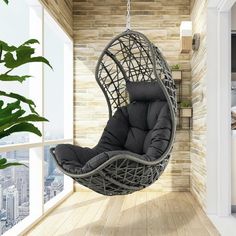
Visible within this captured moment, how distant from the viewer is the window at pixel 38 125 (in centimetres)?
311

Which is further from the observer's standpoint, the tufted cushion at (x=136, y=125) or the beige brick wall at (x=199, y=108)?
the beige brick wall at (x=199, y=108)

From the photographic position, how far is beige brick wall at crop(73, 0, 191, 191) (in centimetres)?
530

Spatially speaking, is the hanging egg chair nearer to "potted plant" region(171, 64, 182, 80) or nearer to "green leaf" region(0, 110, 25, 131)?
"potted plant" region(171, 64, 182, 80)

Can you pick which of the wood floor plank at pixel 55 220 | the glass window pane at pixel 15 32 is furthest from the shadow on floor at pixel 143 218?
the glass window pane at pixel 15 32

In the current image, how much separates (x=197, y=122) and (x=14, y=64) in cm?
354

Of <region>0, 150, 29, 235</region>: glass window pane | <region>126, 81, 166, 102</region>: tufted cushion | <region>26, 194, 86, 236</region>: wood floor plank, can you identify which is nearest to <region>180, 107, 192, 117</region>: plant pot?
<region>126, 81, 166, 102</region>: tufted cushion

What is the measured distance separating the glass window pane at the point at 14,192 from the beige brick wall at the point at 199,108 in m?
1.76

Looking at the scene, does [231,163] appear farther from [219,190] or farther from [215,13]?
[215,13]

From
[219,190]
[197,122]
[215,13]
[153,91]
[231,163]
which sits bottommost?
[219,190]

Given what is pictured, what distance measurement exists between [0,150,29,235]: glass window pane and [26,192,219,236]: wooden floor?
20 centimetres

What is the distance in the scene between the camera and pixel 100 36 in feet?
17.6

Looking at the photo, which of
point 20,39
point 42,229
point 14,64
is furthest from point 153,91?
point 14,64

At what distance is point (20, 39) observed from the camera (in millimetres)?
3508

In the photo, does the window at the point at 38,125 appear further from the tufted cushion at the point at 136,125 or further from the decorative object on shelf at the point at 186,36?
the decorative object on shelf at the point at 186,36
